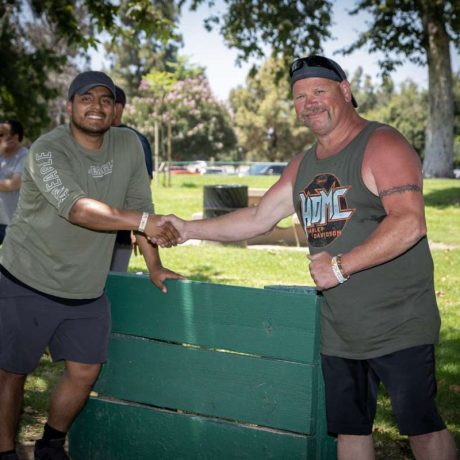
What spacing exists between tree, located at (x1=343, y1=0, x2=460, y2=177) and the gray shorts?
1596 cm

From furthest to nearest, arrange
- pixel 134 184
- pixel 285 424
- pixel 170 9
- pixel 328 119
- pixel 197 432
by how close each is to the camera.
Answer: pixel 170 9 < pixel 134 184 < pixel 197 432 < pixel 285 424 < pixel 328 119

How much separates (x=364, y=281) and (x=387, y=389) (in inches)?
16.3

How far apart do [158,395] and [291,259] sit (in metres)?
6.87

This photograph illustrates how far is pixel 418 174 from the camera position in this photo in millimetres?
2756

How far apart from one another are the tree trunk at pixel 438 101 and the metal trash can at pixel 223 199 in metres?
9.87

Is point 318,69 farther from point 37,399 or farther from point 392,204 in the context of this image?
point 37,399

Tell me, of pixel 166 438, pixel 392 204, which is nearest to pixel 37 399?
pixel 166 438

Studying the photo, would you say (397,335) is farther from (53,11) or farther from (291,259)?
(53,11)

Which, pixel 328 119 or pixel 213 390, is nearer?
pixel 328 119

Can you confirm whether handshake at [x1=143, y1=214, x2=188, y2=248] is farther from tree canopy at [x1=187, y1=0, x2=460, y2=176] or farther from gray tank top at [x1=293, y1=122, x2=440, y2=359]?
tree canopy at [x1=187, y1=0, x2=460, y2=176]

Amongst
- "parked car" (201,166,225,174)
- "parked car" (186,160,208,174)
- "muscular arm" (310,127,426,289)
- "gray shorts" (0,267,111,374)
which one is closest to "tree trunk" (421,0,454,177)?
"parked car" (186,160,208,174)

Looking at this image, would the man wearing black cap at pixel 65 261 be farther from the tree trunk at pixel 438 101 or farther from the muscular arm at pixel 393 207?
the tree trunk at pixel 438 101

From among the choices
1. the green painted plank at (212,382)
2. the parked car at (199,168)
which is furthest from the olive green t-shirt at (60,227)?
the parked car at (199,168)

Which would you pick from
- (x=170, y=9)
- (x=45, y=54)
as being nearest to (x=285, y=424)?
(x=45, y=54)
